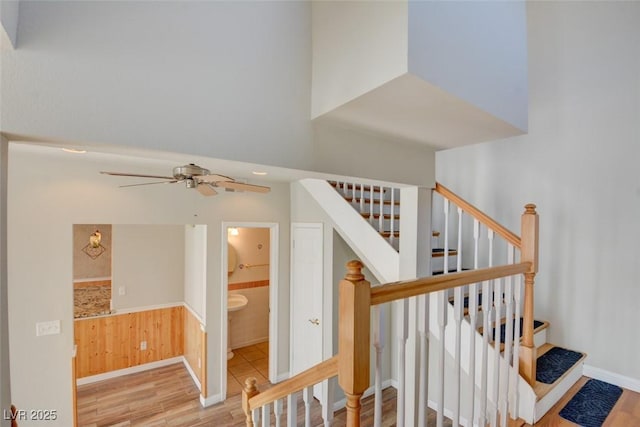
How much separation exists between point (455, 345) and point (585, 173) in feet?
7.31

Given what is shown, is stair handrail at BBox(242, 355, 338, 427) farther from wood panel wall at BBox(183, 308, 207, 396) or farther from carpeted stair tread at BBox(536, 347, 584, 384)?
wood panel wall at BBox(183, 308, 207, 396)

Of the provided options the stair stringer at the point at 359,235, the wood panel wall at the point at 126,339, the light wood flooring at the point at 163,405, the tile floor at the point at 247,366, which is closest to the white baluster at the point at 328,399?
→ the stair stringer at the point at 359,235

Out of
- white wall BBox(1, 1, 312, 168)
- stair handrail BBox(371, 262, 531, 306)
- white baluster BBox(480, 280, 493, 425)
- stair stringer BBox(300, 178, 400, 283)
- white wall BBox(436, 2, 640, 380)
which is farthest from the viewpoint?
stair stringer BBox(300, 178, 400, 283)

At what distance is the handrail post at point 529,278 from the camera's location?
189cm

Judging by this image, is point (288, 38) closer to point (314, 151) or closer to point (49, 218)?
point (314, 151)

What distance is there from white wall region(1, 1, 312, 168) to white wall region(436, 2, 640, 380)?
252 centimetres

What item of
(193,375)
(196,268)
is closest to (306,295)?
(196,268)

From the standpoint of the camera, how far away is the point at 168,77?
123 cm

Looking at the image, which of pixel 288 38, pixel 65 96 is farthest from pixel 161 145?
pixel 288 38

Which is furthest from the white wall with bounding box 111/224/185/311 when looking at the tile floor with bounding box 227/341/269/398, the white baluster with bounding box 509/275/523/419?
the white baluster with bounding box 509/275/523/419

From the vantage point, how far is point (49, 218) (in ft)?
8.85

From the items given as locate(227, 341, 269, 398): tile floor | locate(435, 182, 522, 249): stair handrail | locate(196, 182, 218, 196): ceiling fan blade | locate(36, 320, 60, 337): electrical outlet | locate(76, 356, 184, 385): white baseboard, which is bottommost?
locate(227, 341, 269, 398): tile floor

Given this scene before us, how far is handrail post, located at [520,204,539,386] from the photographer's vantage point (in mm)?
1887

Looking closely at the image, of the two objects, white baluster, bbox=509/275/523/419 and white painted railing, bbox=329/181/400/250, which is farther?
white painted railing, bbox=329/181/400/250
